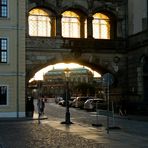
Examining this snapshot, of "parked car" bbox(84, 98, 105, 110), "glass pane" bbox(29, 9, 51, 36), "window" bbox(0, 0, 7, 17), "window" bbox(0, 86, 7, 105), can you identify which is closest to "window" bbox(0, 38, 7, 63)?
"window" bbox(0, 0, 7, 17)

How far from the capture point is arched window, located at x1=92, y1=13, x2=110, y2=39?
5006 cm

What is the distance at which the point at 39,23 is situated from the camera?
48281mm

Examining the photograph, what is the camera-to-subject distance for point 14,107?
140 ft

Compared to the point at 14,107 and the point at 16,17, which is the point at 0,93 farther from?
the point at 16,17

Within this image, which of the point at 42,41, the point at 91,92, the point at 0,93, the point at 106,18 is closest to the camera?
the point at 0,93

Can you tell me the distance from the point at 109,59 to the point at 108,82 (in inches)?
924

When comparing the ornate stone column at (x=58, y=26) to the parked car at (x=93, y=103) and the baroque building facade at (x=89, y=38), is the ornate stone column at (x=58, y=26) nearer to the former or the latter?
the baroque building facade at (x=89, y=38)

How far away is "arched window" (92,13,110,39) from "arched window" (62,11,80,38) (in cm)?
184

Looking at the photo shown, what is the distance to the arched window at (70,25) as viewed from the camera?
48.9m

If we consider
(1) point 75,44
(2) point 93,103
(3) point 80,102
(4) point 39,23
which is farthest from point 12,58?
(3) point 80,102

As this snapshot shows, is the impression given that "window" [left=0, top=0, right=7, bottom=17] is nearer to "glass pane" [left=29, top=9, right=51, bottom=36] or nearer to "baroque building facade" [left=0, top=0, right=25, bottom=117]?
"baroque building facade" [left=0, top=0, right=25, bottom=117]

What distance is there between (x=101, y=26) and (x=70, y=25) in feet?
10.7

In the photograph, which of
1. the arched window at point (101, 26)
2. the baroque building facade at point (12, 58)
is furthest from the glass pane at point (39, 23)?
the arched window at point (101, 26)

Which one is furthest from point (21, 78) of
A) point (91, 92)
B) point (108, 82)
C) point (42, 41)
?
point (91, 92)
